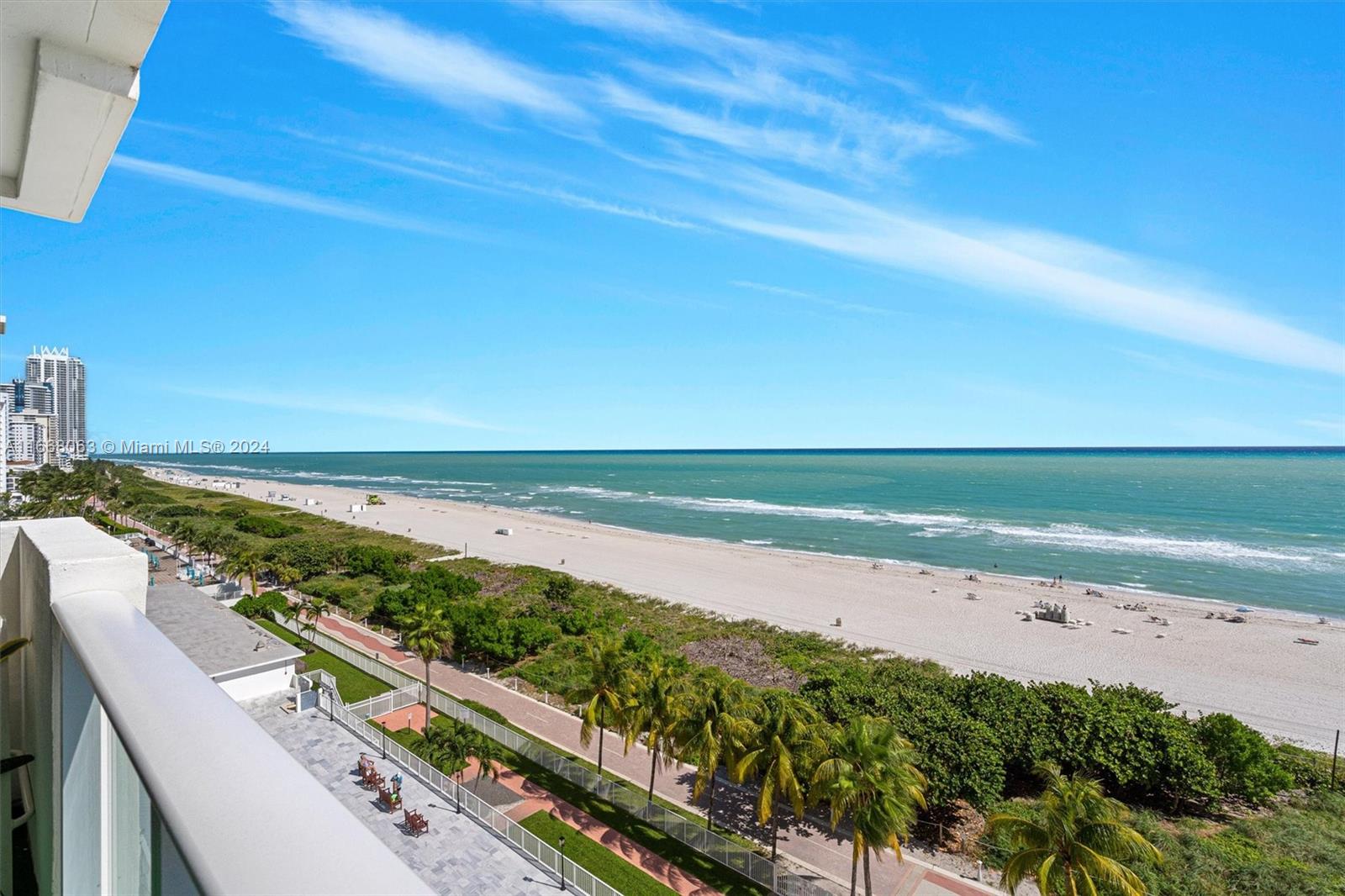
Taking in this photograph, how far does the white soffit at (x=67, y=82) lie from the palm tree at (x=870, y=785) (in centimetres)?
1373

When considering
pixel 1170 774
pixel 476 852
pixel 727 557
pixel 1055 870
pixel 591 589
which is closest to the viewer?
pixel 1055 870

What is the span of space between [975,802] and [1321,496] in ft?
390

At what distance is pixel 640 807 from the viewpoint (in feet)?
53.2

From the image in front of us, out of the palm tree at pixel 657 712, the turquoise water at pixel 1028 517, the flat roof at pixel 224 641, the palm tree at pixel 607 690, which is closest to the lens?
the palm tree at pixel 657 712

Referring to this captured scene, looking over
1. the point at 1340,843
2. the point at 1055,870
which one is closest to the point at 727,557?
the point at 1340,843

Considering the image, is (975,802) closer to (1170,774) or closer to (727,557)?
(1170,774)

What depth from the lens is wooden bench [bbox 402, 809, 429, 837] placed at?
14.1 meters

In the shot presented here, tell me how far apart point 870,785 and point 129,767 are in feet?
43.8

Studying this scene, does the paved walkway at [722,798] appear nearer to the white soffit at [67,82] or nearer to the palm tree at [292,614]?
the palm tree at [292,614]

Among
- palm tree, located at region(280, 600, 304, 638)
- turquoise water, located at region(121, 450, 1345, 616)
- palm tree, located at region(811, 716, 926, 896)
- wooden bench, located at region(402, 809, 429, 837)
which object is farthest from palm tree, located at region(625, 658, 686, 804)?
turquoise water, located at region(121, 450, 1345, 616)

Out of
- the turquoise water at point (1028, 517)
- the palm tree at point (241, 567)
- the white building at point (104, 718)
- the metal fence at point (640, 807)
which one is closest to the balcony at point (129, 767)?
the white building at point (104, 718)

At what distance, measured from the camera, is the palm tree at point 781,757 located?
13969 millimetres

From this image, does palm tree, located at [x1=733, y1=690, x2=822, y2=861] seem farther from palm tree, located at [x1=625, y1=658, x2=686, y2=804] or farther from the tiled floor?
the tiled floor

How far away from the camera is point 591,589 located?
40312 millimetres
